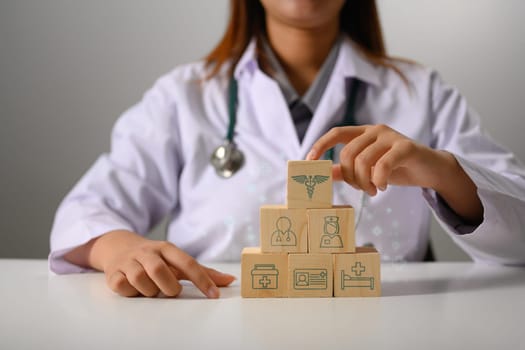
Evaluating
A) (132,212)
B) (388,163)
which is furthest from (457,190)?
(132,212)

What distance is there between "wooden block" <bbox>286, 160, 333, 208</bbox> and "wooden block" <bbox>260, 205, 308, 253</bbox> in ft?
0.04

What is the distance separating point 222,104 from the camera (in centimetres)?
106

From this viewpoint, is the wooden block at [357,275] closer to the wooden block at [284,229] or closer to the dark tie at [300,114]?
the wooden block at [284,229]

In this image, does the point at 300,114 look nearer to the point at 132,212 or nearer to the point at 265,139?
the point at 265,139

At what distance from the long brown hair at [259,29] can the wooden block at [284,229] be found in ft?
1.84

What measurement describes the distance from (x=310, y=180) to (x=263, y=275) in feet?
0.35

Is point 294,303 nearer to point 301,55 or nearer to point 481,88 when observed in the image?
point 301,55

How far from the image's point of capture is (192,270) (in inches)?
25.9

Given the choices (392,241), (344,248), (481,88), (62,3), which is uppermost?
(62,3)

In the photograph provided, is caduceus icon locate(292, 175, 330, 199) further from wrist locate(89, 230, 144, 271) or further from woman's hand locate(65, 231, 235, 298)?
wrist locate(89, 230, 144, 271)

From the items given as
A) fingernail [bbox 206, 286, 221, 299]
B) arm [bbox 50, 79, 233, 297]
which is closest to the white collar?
arm [bbox 50, 79, 233, 297]

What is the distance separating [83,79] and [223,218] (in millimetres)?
772

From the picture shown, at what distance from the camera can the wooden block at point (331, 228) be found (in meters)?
0.62

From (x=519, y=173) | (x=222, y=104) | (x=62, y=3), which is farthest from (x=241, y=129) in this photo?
(x=62, y=3)
